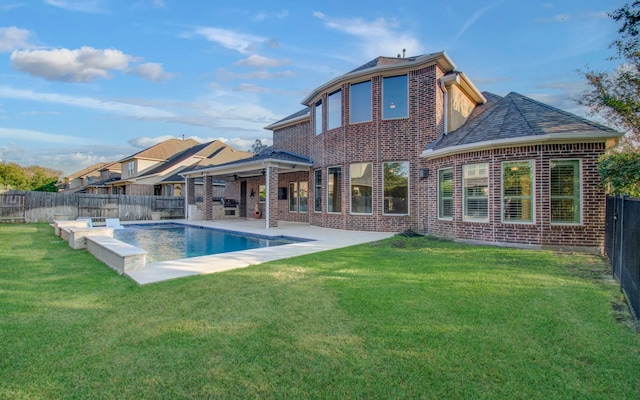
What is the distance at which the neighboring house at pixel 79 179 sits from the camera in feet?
153

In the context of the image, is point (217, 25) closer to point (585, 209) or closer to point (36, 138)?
point (585, 209)

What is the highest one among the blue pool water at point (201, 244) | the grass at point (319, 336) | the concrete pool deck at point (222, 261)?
the concrete pool deck at point (222, 261)

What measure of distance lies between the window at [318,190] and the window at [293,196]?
2.91m

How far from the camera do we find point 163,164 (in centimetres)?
3219

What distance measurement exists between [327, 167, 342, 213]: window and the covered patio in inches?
64.2

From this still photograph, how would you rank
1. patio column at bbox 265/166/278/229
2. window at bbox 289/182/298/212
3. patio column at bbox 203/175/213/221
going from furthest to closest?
patio column at bbox 203/175/213/221
window at bbox 289/182/298/212
patio column at bbox 265/166/278/229

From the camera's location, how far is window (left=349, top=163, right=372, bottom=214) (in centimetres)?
1302

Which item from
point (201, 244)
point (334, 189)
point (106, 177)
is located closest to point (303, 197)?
point (334, 189)

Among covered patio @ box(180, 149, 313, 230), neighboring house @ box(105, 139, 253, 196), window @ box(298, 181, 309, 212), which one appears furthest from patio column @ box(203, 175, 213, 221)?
neighboring house @ box(105, 139, 253, 196)

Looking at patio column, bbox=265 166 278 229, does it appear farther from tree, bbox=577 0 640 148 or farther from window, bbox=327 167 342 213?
tree, bbox=577 0 640 148

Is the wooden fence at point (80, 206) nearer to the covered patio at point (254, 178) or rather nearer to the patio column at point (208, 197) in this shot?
the covered patio at point (254, 178)

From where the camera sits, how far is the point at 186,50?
14359 mm

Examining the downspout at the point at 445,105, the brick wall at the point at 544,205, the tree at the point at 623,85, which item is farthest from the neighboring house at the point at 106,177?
the tree at the point at 623,85

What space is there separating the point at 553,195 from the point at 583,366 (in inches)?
287
